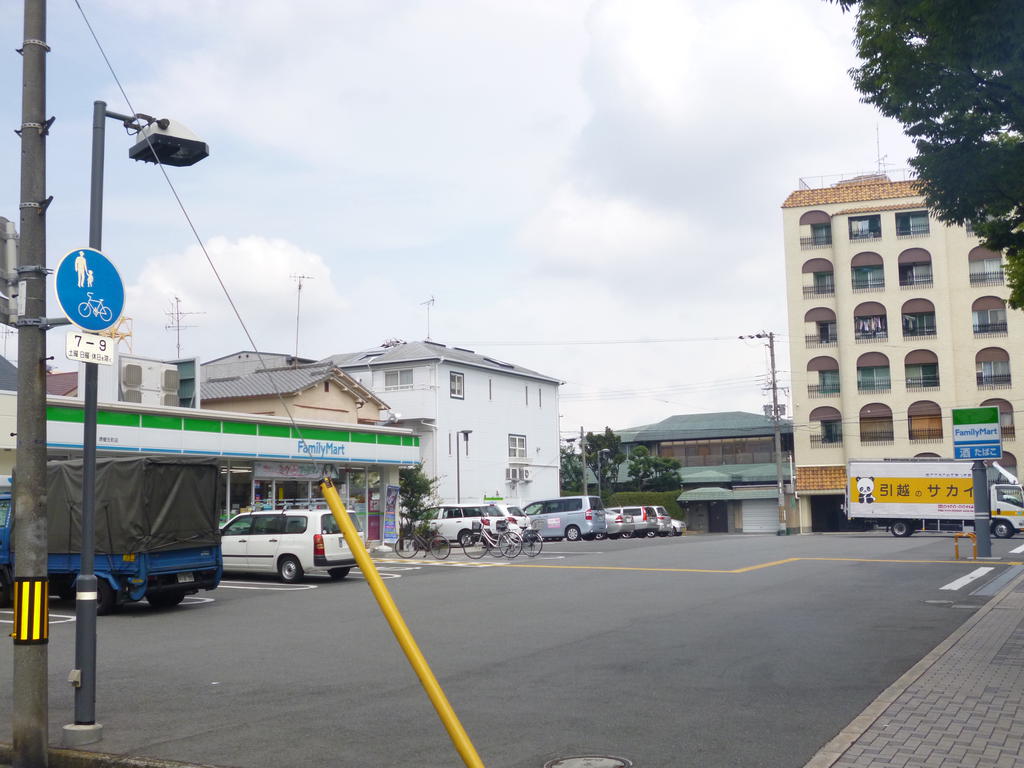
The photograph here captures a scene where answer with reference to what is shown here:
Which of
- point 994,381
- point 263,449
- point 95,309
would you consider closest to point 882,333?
point 994,381

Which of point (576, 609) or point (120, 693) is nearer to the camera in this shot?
point (120, 693)

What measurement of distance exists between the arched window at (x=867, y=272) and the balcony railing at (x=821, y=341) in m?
3.29

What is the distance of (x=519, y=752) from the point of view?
22.5ft

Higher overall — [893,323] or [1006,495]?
[893,323]

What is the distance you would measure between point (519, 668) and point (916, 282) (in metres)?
55.7

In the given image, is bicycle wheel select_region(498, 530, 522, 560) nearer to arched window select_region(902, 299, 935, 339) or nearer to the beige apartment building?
the beige apartment building

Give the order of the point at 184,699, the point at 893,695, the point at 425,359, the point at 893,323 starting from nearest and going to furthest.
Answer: the point at 893,695, the point at 184,699, the point at 425,359, the point at 893,323

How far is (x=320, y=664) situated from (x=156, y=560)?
22.2 ft

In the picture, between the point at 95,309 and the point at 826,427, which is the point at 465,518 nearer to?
the point at 826,427

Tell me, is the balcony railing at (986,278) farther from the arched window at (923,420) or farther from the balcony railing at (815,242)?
the balcony railing at (815,242)

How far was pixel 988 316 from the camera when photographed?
58.6 meters

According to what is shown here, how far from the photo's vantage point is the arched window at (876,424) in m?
59.9

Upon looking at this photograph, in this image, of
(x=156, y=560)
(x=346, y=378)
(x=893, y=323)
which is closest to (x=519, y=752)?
(x=156, y=560)

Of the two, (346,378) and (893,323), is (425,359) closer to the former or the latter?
(346,378)
